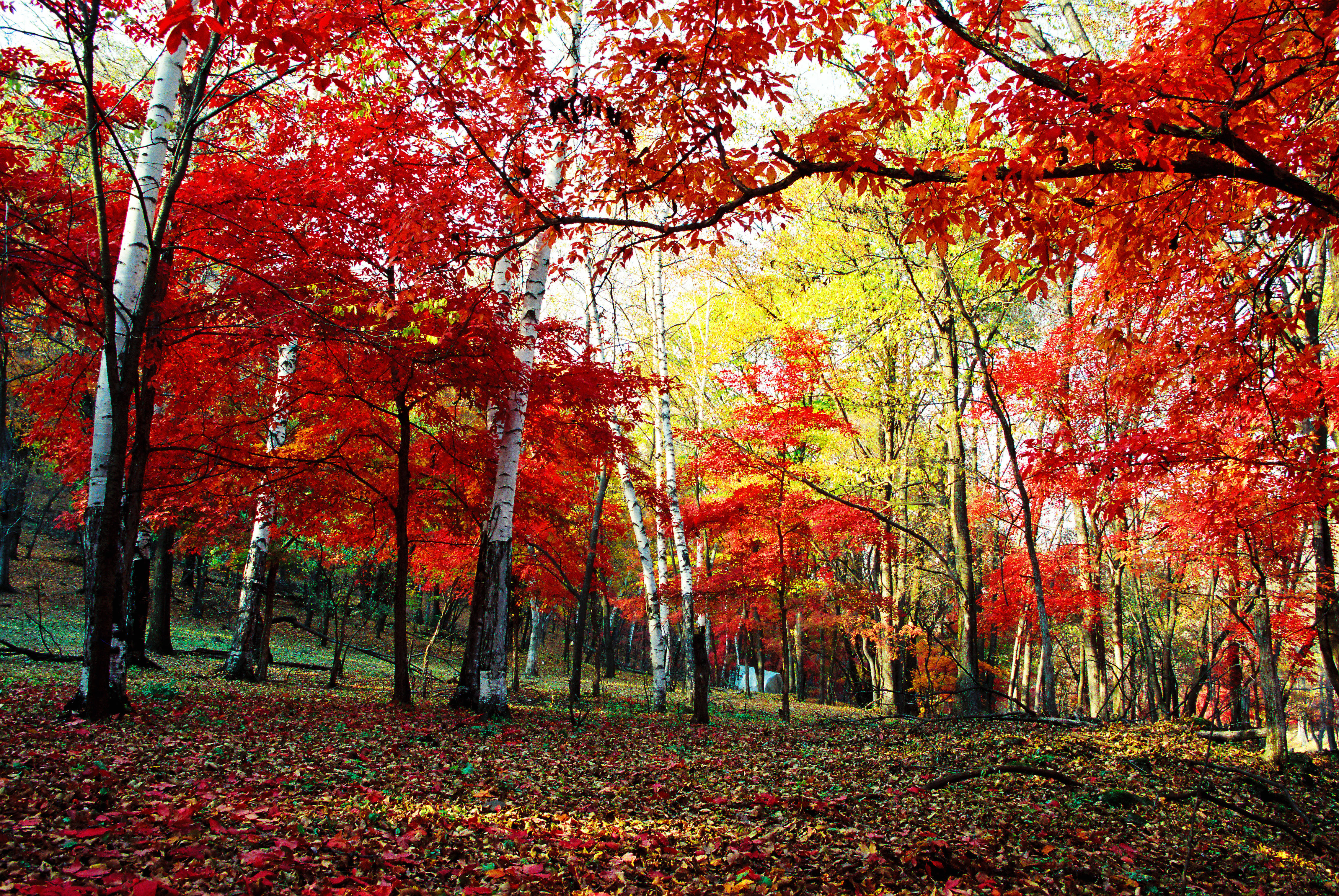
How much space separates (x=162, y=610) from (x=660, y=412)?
1067cm

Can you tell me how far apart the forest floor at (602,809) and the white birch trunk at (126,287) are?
73 cm

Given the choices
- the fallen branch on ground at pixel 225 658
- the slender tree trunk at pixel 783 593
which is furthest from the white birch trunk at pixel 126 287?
the slender tree trunk at pixel 783 593

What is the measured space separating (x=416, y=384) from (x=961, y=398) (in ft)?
35.6

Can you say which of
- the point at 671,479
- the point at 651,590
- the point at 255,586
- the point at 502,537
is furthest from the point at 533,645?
the point at 502,537

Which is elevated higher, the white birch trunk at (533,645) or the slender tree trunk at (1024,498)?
the slender tree trunk at (1024,498)

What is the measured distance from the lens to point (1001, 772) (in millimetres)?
6035

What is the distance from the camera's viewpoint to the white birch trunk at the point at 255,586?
416 inches

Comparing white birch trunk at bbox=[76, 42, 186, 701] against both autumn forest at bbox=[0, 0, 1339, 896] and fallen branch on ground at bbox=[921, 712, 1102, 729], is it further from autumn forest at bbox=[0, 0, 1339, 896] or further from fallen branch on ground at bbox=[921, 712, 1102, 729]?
fallen branch on ground at bbox=[921, 712, 1102, 729]

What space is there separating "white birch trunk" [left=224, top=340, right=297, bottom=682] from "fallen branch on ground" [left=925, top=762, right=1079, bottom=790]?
9.35 meters

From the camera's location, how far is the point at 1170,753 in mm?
6969

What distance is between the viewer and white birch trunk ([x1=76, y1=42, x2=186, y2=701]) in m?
5.62

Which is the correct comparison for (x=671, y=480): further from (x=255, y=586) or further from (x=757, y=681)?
(x=757, y=681)

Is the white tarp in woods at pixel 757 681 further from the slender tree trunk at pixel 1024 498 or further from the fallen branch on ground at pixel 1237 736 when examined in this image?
the fallen branch on ground at pixel 1237 736

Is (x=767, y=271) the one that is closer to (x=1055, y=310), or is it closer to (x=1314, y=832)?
(x=1055, y=310)
